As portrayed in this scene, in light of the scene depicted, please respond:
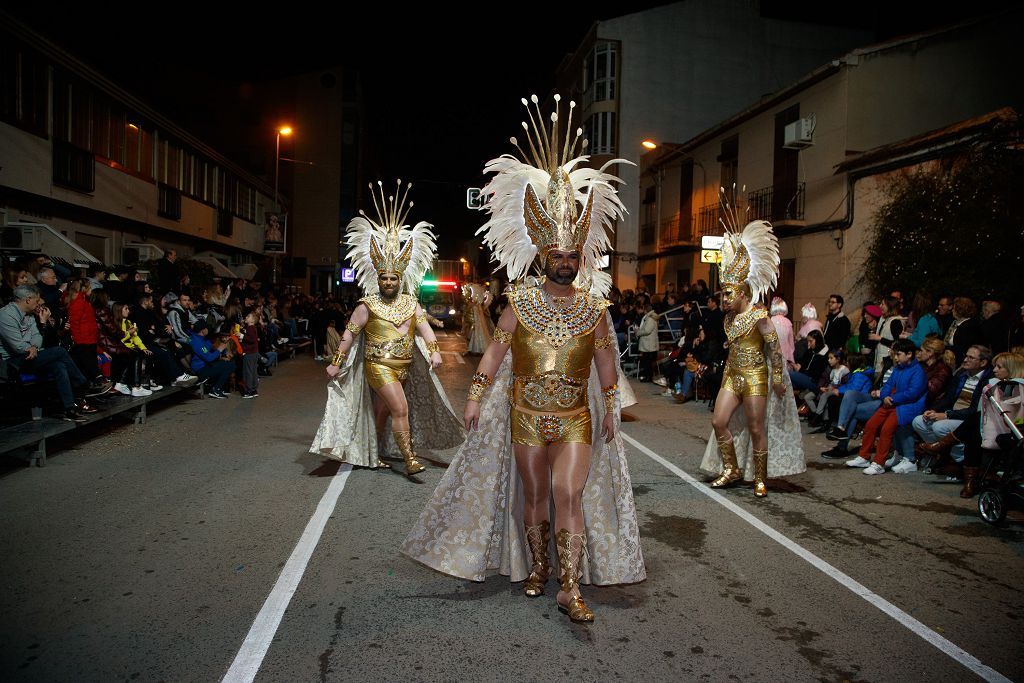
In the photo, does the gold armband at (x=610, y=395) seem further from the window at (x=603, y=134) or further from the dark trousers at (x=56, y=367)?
the window at (x=603, y=134)

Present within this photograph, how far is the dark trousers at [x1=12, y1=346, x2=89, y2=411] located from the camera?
8.41m

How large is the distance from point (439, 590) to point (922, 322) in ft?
30.7

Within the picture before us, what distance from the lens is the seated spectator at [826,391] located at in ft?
35.4

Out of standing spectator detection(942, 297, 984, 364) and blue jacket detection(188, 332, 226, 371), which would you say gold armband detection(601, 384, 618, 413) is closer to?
standing spectator detection(942, 297, 984, 364)

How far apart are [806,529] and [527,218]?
3.60 metres

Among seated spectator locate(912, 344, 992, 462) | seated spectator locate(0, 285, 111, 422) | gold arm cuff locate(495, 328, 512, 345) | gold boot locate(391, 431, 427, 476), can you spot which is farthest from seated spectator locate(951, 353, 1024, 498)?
seated spectator locate(0, 285, 111, 422)

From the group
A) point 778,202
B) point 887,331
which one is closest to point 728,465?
point 887,331

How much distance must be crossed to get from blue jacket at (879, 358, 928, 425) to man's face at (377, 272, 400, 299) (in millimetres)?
5854

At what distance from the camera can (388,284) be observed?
7469 millimetres

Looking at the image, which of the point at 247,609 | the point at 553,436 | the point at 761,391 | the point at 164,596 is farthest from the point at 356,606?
the point at 761,391

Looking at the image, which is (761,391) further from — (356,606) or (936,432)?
(356,606)

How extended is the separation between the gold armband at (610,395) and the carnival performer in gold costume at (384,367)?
10.5 ft

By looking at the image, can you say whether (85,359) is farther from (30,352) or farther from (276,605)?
(276,605)

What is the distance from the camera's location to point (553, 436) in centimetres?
424
